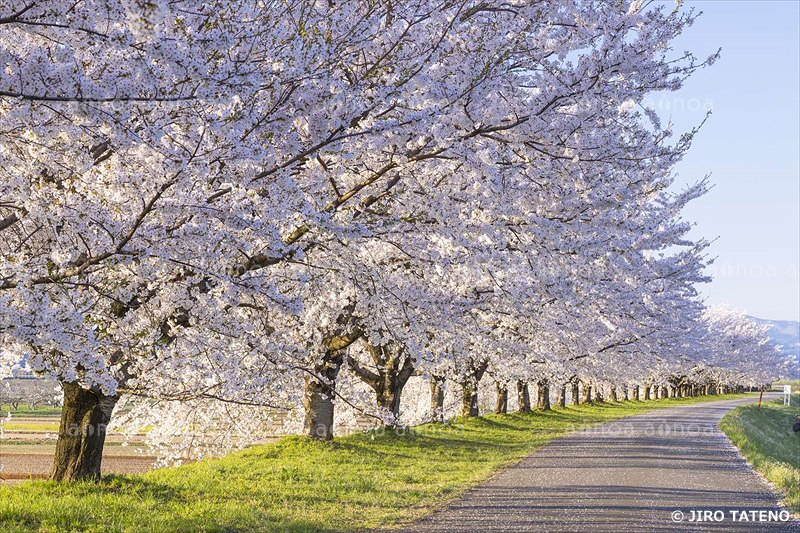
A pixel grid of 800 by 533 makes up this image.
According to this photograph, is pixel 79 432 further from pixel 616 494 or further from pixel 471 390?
pixel 471 390

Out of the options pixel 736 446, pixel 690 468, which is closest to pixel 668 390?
pixel 736 446

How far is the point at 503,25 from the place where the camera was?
902 centimetres

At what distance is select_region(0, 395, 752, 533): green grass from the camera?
9891mm

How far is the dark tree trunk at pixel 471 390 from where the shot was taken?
A: 106 ft

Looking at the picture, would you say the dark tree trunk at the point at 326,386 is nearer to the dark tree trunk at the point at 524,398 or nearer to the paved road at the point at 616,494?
the paved road at the point at 616,494

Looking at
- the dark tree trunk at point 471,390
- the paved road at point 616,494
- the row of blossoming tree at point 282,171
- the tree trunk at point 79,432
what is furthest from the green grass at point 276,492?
the dark tree trunk at point 471,390

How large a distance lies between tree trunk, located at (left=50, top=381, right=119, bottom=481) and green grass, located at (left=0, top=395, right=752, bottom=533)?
1.18 ft

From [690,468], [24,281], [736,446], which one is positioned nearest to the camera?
[24,281]

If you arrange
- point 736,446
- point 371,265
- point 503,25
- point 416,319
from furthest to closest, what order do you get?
point 736,446, point 416,319, point 371,265, point 503,25

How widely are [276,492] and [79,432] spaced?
355 centimetres

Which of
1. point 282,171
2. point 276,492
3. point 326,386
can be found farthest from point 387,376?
point 282,171

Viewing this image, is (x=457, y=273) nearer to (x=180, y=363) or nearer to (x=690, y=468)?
(x=180, y=363)

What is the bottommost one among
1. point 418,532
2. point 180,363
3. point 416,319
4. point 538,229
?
point 418,532

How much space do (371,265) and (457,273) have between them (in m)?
1.70
